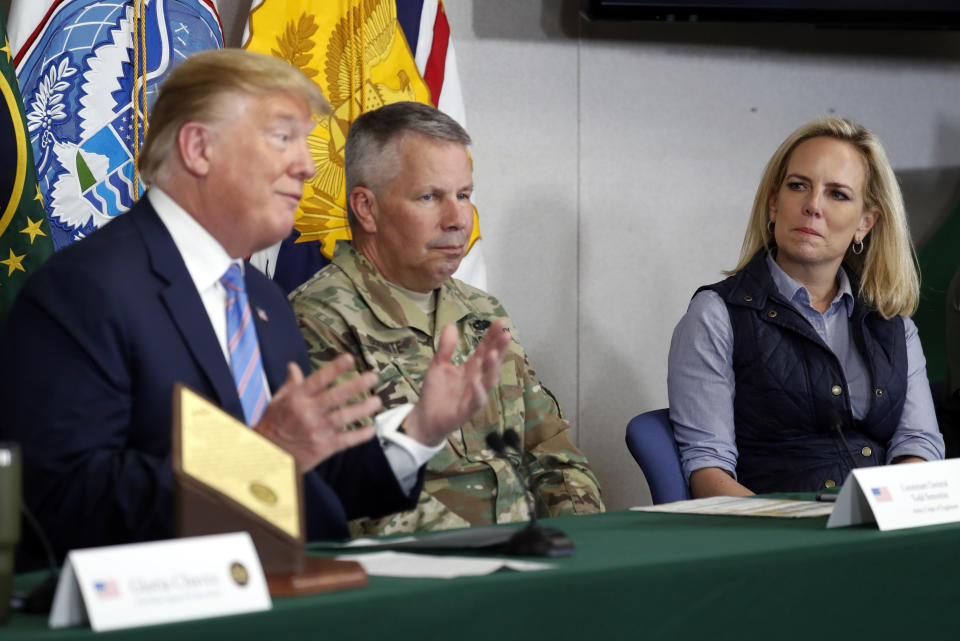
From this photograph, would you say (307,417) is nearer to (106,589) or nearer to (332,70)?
(106,589)

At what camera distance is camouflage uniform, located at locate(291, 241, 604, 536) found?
2.40 metres

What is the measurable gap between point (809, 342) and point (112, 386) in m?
1.86

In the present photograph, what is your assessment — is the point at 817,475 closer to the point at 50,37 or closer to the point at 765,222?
the point at 765,222

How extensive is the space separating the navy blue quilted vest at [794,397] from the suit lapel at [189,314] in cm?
157

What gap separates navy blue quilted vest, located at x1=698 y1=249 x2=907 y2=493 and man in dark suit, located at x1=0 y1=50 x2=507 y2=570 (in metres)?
1.31

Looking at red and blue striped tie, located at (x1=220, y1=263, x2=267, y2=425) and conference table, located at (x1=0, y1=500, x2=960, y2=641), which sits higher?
red and blue striped tie, located at (x1=220, y1=263, x2=267, y2=425)

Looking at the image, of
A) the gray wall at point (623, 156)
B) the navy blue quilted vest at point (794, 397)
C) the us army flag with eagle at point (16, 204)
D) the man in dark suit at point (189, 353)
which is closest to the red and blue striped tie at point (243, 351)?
the man in dark suit at point (189, 353)

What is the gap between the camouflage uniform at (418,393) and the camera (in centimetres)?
240

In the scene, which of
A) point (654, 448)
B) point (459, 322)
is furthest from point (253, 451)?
point (654, 448)

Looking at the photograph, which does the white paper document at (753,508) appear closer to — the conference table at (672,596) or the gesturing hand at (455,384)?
the conference table at (672,596)

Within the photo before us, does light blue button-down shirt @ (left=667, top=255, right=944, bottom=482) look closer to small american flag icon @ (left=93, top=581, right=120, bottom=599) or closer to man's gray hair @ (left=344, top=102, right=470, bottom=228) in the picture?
man's gray hair @ (left=344, top=102, right=470, bottom=228)

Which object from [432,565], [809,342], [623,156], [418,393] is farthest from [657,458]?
[623,156]

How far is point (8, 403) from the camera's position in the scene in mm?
1487

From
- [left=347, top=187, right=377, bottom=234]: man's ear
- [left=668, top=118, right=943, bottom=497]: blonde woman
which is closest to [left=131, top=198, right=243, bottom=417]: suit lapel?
[left=347, top=187, right=377, bottom=234]: man's ear
